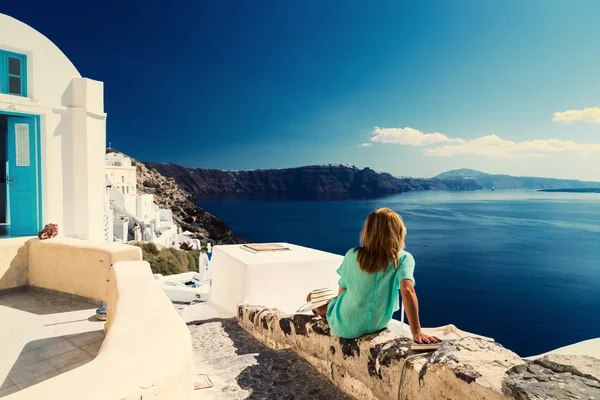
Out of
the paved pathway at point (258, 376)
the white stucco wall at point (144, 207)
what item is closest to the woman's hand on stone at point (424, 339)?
the paved pathway at point (258, 376)

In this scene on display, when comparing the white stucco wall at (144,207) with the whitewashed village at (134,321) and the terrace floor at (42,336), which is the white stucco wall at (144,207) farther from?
the terrace floor at (42,336)

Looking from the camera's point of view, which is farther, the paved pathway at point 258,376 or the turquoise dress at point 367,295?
the paved pathway at point 258,376

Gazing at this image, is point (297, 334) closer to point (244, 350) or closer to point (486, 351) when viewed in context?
point (244, 350)

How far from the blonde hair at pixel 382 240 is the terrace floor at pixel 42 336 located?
2666 millimetres

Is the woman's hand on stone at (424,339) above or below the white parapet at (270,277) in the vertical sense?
above

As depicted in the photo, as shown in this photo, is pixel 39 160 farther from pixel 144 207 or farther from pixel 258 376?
pixel 144 207

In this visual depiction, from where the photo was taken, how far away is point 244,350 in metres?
4.52

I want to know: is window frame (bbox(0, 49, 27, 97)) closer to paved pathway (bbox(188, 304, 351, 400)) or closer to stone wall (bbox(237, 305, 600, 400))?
paved pathway (bbox(188, 304, 351, 400))

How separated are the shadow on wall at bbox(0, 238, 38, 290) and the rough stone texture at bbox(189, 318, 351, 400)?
2728 millimetres

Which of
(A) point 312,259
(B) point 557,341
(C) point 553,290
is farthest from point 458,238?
(A) point 312,259

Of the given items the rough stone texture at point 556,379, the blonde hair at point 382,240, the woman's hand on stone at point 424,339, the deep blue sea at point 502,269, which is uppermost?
the blonde hair at point 382,240

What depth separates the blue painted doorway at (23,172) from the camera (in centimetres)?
588

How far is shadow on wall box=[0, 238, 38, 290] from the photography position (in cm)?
513

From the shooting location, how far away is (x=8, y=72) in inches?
228
